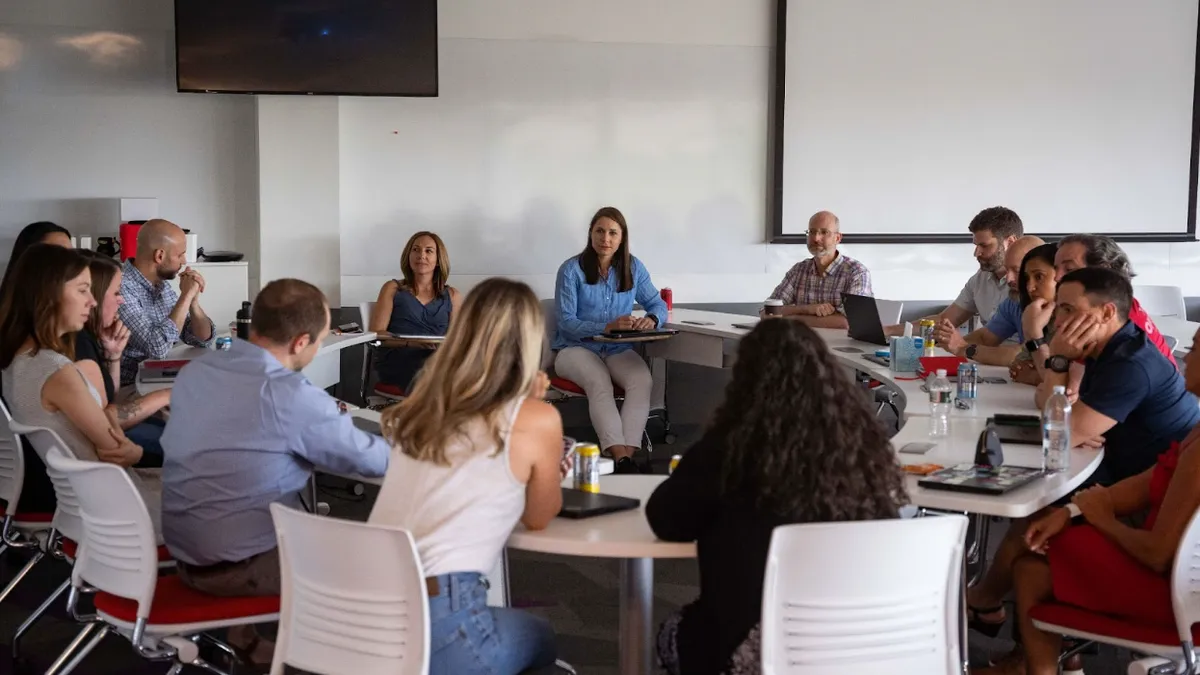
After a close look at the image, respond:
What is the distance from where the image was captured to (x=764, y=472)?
2516 millimetres

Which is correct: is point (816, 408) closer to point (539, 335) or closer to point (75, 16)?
point (539, 335)

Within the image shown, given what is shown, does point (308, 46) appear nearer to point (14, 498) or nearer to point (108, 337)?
point (108, 337)

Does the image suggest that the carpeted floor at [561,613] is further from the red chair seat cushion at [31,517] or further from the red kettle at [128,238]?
the red kettle at [128,238]

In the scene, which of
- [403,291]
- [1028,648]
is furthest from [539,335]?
[403,291]

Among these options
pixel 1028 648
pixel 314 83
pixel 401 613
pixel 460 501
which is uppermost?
pixel 314 83

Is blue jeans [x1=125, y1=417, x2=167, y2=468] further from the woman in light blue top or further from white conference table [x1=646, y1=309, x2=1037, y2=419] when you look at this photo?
the woman in light blue top

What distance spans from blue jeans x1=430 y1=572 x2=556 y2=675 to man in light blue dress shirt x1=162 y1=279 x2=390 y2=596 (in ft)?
1.92

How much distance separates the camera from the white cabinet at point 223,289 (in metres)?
6.87

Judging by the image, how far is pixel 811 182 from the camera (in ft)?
25.6

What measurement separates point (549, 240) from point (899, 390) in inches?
127

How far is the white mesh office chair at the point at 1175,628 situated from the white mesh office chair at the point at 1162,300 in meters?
4.58

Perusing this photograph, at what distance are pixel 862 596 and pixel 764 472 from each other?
0.32 m

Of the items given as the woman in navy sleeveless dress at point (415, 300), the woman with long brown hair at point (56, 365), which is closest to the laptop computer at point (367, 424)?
the woman with long brown hair at point (56, 365)

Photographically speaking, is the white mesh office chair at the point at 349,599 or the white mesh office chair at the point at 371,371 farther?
Answer: the white mesh office chair at the point at 371,371
